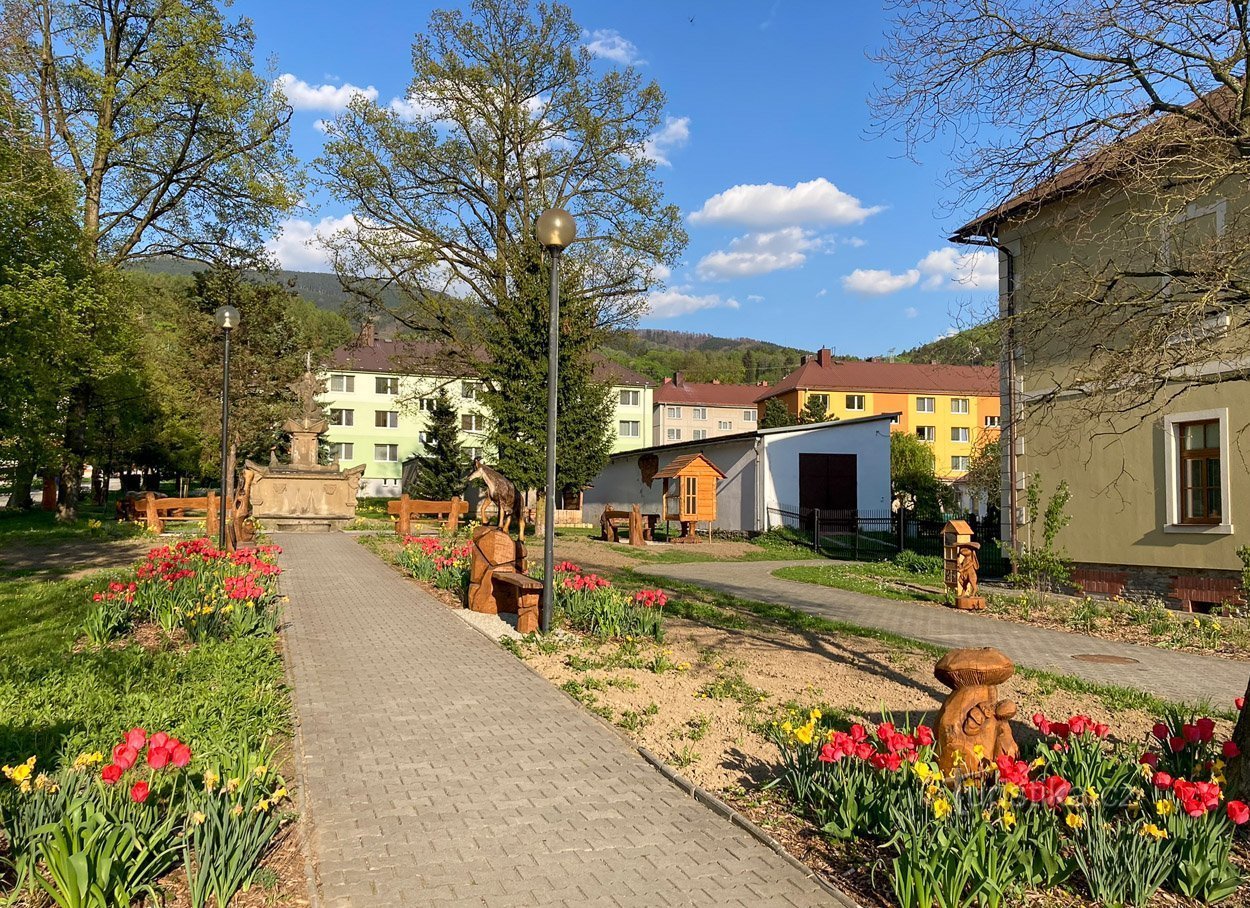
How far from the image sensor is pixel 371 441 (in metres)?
56.3

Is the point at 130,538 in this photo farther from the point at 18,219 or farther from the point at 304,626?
the point at 304,626

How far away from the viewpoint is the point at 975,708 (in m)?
4.50

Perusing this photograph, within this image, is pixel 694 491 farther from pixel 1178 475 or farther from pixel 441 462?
pixel 441 462

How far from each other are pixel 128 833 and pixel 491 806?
5.72 ft

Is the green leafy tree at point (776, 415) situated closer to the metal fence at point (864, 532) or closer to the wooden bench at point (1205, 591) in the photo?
the metal fence at point (864, 532)

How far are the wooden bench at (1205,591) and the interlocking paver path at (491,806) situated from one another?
450 inches

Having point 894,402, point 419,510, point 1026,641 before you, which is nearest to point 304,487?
point 419,510

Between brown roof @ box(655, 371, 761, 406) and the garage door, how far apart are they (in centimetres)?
4732

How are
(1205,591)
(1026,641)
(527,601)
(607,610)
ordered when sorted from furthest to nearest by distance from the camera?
(1205,591)
(1026,641)
(527,601)
(607,610)

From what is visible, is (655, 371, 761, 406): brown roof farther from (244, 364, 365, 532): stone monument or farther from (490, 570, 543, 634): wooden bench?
(490, 570, 543, 634): wooden bench

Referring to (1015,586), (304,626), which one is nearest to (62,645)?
(304,626)

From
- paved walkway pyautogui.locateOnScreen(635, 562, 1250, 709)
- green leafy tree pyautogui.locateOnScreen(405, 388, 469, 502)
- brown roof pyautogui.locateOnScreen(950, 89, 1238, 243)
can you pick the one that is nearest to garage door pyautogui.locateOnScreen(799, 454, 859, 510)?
paved walkway pyautogui.locateOnScreen(635, 562, 1250, 709)

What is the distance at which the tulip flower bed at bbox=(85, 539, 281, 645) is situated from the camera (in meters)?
8.41

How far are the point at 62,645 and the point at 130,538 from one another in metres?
13.1
